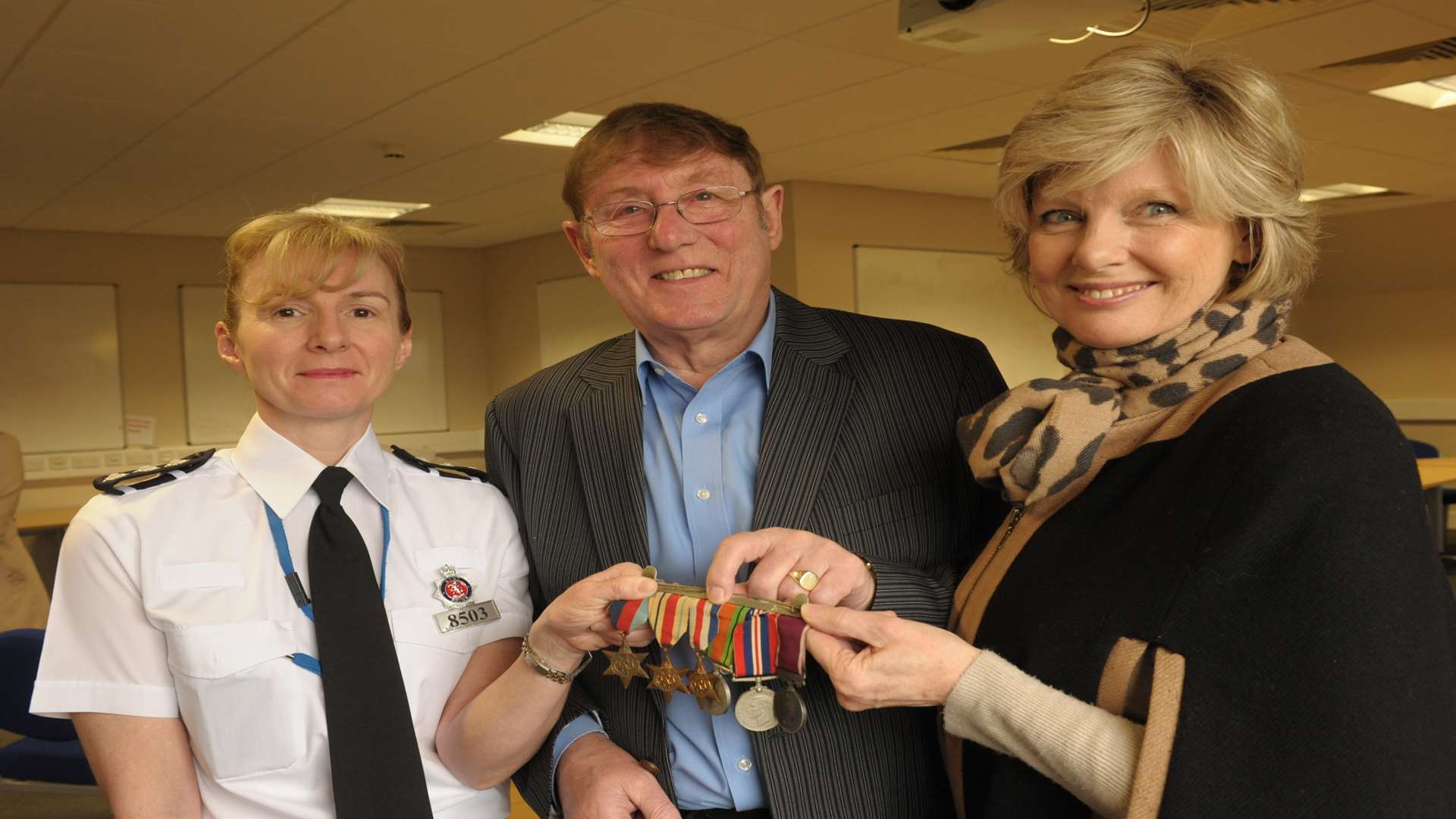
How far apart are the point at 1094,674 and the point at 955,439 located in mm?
606

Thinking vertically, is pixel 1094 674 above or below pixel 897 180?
below

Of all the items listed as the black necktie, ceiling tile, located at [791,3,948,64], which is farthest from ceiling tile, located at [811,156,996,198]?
the black necktie

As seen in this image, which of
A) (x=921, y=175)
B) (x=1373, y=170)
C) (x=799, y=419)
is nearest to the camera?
(x=799, y=419)

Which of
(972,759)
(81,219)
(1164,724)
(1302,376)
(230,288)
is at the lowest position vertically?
(972,759)

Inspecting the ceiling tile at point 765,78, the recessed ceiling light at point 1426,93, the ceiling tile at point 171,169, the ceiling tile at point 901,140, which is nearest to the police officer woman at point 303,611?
the ceiling tile at point 765,78

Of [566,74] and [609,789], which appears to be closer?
[609,789]

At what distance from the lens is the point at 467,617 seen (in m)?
1.62

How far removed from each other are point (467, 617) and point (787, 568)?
1.88 ft

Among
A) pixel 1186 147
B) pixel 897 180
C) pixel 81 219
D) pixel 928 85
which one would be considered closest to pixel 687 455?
pixel 1186 147

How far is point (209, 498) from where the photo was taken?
1.52 meters

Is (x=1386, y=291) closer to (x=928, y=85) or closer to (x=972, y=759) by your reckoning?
(x=928, y=85)

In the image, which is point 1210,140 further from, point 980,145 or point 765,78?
point 980,145

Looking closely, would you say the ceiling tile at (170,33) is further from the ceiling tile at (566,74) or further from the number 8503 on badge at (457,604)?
the number 8503 on badge at (457,604)

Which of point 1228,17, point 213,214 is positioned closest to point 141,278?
point 213,214
